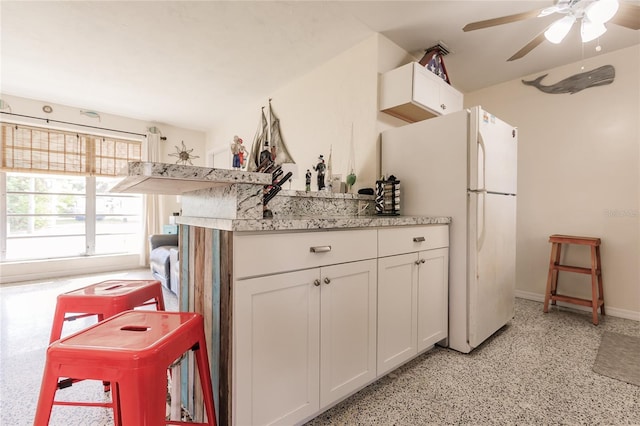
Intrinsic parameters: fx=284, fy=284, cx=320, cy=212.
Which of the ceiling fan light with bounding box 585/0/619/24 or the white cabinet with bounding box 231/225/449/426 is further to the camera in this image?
the ceiling fan light with bounding box 585/0/619/24

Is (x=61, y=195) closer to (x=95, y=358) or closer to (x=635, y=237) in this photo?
(x=95, y=358)

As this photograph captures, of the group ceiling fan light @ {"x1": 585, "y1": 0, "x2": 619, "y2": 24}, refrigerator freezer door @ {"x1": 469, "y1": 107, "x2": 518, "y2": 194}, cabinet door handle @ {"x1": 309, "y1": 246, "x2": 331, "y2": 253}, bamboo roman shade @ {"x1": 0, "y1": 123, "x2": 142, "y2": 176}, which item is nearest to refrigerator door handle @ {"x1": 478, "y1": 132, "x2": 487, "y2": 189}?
refrigerator freezer door @ {"x1": 469, "y1": 107, "x2": 518, "y2": 194}

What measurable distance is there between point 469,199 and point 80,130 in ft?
17.8

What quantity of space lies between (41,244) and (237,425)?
5.07 metres

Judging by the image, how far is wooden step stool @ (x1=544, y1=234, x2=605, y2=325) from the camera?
2553mm

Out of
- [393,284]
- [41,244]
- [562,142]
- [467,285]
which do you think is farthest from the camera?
[41,244]

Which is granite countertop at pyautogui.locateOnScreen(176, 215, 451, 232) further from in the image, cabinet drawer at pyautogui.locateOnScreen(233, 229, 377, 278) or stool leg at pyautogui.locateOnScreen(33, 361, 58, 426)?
stool leg at pyautogui.locateOnScreen(33, 361, 58, 426)

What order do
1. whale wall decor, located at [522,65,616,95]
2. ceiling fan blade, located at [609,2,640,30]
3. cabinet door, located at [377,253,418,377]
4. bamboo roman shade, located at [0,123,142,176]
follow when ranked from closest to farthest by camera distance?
cabinet door, located at [377,253,418,377], ceiling fan blade, located at [609,2,640,30], whale wall decor, located at [522,65,616,95], bamboo roman shade, located at [0,123,142,176]

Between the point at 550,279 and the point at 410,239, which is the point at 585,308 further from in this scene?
the point at 410,239

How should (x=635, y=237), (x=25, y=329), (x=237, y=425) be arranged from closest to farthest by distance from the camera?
(x=237, y=425)
(x=25, y=329)
(x=635, y=237)

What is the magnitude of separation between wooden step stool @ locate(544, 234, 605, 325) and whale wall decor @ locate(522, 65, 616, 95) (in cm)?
154

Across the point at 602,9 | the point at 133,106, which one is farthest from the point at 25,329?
the point at 602,9

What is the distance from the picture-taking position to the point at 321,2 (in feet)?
7.19

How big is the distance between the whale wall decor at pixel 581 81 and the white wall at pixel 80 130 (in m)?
5.06
